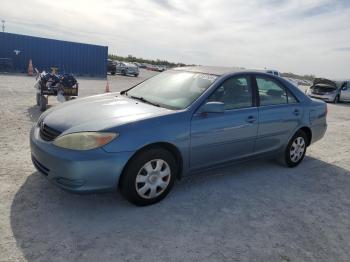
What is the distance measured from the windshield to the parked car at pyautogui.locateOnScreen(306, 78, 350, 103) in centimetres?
1607

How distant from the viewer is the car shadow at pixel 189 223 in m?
3.03

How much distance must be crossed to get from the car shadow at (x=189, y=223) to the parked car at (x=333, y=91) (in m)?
15.5

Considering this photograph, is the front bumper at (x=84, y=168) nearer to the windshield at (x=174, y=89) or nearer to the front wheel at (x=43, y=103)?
the windshield at (x=174, y=89)

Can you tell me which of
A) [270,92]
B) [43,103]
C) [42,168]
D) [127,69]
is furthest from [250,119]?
[127,69]

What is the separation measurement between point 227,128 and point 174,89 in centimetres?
87

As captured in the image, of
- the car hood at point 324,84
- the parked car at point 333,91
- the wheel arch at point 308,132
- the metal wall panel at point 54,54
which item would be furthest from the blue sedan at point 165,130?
the metal wall panel at point 54,54

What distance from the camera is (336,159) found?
643cm

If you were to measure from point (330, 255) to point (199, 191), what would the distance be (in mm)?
1680

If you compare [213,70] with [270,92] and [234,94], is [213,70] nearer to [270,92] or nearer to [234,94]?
[234,94]

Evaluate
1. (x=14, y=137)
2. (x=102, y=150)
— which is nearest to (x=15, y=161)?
(x=14, y=137)

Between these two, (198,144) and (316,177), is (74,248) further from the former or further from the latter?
(316,177)

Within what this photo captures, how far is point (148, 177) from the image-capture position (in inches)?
148

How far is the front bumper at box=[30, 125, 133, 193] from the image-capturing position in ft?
11.0

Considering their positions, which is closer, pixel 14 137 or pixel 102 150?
pixel 102 150
